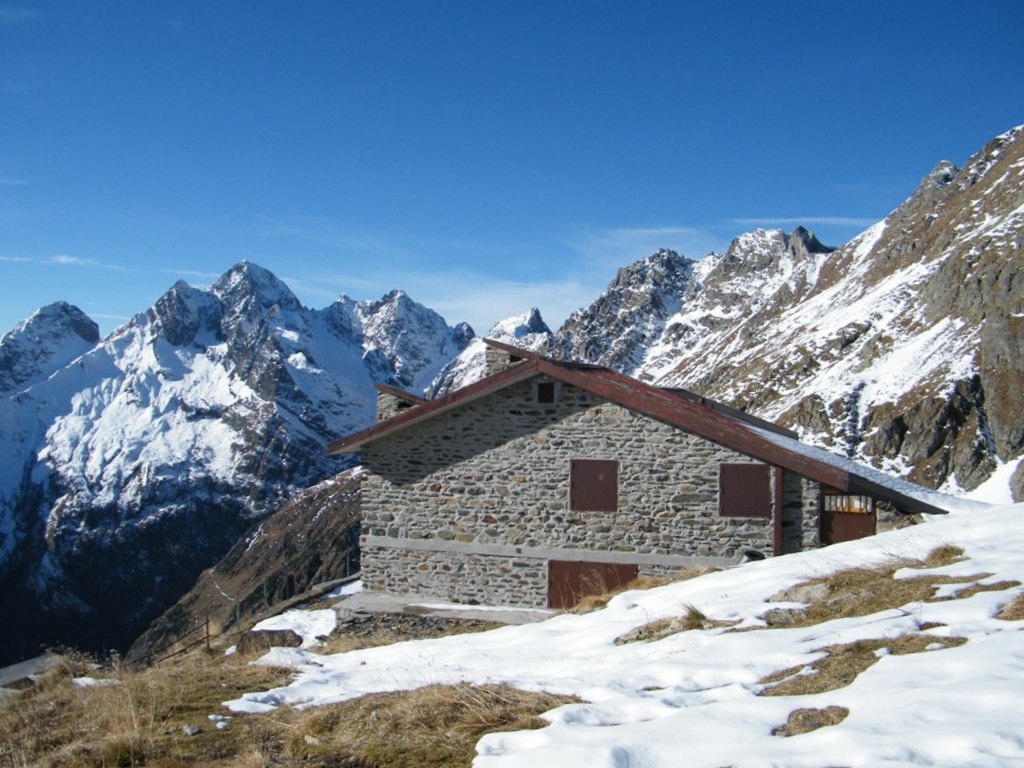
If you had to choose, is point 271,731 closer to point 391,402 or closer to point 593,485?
point 593,485

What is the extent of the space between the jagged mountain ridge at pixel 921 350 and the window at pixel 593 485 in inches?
2055

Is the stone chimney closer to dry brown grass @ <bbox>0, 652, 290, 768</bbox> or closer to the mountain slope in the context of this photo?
dry brown grass @ <bbox>0, 652, 290, 768</bbox>

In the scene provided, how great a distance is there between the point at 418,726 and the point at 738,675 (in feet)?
8.10

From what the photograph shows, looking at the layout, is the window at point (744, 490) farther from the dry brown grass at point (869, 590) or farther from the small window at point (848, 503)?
the dry brown grass at point (869, 590)

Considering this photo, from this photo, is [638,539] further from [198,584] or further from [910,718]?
[198,584]

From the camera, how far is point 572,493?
1827 cm

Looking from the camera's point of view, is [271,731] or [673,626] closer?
[271,731]

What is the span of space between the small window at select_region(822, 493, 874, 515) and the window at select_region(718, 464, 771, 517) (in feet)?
4.23

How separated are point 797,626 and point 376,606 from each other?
12085 millimetres

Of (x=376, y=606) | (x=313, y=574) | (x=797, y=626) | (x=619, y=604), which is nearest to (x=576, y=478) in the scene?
(x=376, y=606)

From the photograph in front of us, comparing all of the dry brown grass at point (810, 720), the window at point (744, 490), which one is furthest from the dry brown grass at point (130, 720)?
the window at point (744, 490)

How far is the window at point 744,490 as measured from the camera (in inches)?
692

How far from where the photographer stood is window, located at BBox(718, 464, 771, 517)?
1758cm

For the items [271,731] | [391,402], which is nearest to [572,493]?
[391,402]
